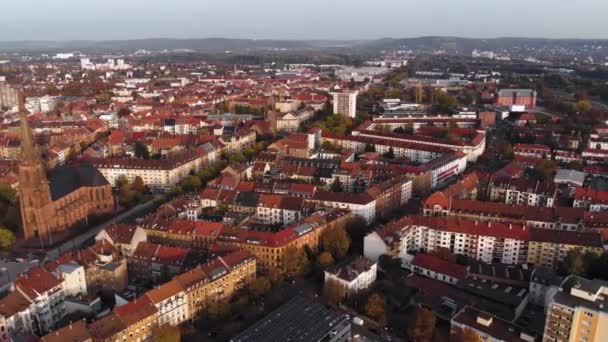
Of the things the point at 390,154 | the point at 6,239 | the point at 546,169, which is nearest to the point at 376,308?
the point at 6,239

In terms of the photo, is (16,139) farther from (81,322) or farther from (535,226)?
(535,226)

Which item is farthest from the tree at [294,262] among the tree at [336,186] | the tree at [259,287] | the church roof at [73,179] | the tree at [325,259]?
the church roof at [73,179]

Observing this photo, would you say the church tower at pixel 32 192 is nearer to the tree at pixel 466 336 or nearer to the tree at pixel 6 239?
the tree at pixel 6 239

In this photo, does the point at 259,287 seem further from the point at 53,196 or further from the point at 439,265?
the point at 53,196

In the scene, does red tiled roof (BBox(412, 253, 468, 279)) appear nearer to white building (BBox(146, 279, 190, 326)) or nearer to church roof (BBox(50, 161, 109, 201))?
white building (BBox(146, 279, 190, 326))

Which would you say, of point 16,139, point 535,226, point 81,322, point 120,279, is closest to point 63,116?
point 16,139

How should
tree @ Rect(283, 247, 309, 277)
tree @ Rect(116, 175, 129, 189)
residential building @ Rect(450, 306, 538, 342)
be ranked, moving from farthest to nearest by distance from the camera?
tree @ Rect(116, 175, 129, 189)
tree @ Rect(283, 247, 309, 277)
residential building @ Rect(450, 306, 538, 342)

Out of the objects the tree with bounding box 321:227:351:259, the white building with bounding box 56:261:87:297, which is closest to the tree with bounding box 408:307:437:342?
the tree with bounding box 321:227:351:259
